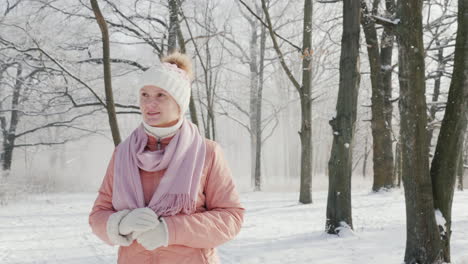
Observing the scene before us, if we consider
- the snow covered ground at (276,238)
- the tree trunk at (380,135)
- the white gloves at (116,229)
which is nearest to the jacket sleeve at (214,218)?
the white gloves at (116,229)

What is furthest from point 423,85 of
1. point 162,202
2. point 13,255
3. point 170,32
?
point 170,32

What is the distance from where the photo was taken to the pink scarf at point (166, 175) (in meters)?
1.94

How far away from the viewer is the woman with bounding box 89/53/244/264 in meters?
1.88

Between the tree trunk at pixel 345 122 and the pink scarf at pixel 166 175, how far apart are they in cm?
508

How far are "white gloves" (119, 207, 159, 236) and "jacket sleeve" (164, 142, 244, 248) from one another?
0.07m

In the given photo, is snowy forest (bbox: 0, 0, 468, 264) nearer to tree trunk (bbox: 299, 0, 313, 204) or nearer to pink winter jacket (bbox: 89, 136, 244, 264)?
tree trunk (bbox: 299, 0, 313, 204)

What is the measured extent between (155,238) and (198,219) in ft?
0.70

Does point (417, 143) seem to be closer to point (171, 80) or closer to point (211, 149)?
point (211, 149)

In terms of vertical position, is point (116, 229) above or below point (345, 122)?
below

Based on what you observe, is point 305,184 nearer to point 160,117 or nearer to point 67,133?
point 160,117

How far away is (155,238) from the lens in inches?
72.4

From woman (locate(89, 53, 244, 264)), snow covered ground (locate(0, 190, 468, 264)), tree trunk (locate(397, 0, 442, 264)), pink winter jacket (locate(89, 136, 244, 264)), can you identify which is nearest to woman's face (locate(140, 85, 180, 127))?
woman (locate(89, 53, 244, 264))

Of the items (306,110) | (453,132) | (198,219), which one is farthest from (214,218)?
(306,110)

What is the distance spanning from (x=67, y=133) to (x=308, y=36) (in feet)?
71.1
